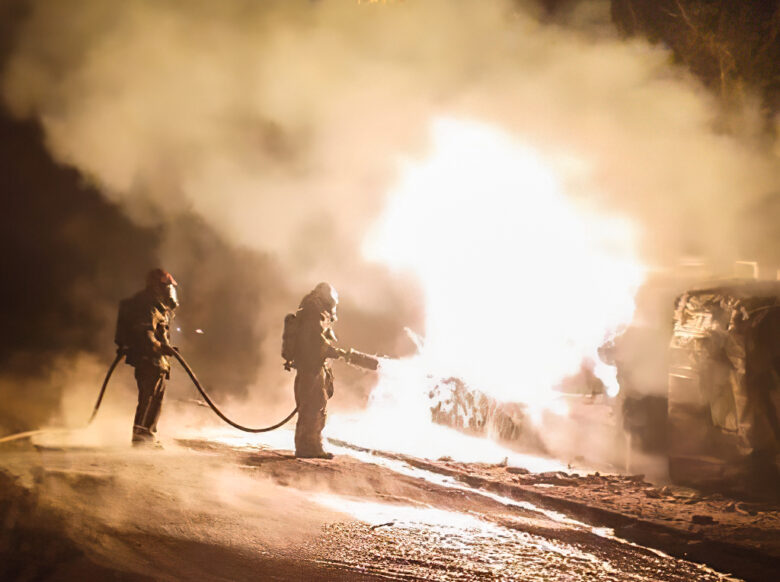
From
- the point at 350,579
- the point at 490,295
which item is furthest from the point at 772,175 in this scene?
the point at 350,579

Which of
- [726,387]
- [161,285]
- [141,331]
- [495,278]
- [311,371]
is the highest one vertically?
[495,278]

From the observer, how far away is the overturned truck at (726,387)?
19.4ft

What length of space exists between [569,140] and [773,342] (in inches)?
195

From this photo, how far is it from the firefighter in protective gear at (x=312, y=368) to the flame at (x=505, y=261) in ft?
11.6

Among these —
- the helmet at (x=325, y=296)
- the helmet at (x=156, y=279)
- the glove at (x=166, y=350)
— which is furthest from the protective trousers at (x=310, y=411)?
the helmet at (x=156, y=279)

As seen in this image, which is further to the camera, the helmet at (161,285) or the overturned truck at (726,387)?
the helmet at (161,285)

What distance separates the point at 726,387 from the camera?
6367 millimetres

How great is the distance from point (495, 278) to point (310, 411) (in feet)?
16.4

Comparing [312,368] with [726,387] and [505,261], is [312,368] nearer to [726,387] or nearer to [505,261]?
[726,387]

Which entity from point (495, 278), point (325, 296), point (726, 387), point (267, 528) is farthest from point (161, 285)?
point (726, 387)

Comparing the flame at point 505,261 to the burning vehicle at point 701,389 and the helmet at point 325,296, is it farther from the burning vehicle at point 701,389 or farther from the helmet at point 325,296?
the helmet at point 325,296

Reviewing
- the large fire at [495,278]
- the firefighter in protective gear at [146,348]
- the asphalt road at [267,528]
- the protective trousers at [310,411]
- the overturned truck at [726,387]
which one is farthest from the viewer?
the large fire at [495,278]

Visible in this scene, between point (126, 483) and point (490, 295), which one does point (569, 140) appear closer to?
point (490, 295)

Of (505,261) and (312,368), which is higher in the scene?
(505,261)
